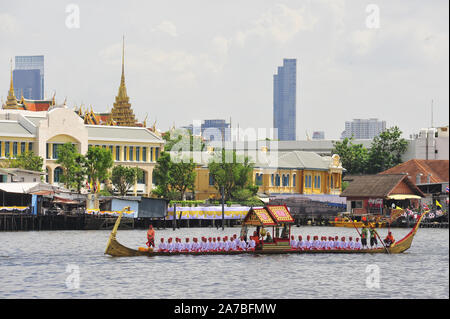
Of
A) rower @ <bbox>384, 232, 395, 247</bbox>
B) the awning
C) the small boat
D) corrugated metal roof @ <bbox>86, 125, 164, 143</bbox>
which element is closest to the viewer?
the small boat

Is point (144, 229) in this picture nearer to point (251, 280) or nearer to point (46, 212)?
point (46, 212)

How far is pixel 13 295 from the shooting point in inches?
1802

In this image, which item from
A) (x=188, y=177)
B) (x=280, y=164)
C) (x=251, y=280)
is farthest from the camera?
(x=280, y=164)

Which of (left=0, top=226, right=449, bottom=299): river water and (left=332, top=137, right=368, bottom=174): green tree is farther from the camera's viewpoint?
(left=332, top=137, right=368, bottom=174): green tree

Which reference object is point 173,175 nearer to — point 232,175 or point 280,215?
point 232,175

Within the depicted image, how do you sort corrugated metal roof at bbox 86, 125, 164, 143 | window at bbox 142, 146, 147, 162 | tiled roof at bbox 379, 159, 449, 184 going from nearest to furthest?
tiled roof at bbox 379, 159, 449, 184
corrugated metal roof at bbox 86, 125, 164, 143
window at bbox 142, 146, 147, 162

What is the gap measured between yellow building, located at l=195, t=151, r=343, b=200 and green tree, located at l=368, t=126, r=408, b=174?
401 inches

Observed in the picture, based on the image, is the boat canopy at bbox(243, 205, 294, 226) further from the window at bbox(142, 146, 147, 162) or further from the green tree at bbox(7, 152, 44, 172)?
the window at bbox(142, 146, 147, 162)

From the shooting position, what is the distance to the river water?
4759 cm

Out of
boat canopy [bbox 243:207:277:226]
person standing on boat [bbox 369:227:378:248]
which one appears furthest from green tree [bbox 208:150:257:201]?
boat canopy [bbox 243:207:277:226]

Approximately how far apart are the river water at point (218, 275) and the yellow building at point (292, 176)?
68.4 meters

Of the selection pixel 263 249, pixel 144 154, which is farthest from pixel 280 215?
pixel 144 154
